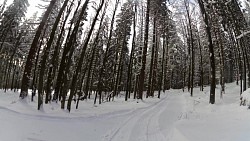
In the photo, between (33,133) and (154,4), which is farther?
(154,4)

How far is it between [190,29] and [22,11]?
24332 millimetres

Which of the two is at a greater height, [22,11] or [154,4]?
[22,11]

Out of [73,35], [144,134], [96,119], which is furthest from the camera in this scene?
[73,35]

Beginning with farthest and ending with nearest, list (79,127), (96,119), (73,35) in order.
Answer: (73,35) < (96,119) < (79,127)

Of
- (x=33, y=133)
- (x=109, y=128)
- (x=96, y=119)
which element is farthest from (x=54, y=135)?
(x=96, y=119)

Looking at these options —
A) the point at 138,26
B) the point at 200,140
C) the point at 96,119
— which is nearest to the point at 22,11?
the point at 138,26

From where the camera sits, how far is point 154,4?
26.9 m

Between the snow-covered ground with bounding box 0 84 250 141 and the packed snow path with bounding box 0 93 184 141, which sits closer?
the snow-covered ground with bounding box 0 84 250 141

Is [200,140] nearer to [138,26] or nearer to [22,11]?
[138,26]

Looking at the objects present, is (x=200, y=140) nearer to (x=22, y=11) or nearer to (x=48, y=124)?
(x=48, y=124)

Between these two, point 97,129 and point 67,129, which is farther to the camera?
point 97,129

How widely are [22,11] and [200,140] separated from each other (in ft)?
123

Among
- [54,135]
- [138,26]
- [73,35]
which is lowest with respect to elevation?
[54,135]

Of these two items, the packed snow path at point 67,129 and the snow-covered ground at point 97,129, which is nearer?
the snow-covered ground at point 97,129
